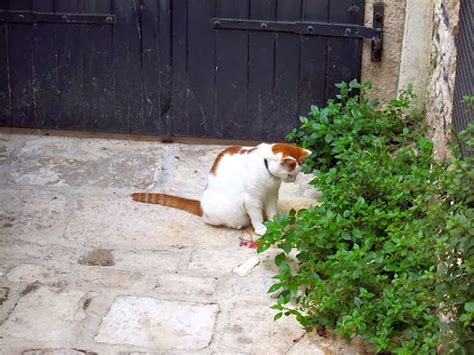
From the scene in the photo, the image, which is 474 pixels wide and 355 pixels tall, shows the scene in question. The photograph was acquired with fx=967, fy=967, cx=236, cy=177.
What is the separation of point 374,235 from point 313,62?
162 centimetres

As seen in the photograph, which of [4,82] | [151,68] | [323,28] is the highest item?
[323,28]

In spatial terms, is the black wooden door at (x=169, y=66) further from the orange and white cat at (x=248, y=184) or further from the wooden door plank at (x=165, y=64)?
the orange and white cat at (x=248, y=184)

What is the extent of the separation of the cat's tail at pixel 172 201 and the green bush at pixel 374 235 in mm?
628

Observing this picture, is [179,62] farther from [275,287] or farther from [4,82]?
[275,287]

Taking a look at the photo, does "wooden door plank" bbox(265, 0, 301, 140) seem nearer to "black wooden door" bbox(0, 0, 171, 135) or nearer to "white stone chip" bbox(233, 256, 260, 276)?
"black wooden door" bbox(0, 0, 171, 135)

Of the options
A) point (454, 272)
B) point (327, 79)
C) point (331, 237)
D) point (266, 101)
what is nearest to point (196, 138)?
point (266, 101)

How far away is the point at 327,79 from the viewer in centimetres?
543

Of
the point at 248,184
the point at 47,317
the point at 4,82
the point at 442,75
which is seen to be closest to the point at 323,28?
the point at 442,75

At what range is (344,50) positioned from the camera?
5.37m

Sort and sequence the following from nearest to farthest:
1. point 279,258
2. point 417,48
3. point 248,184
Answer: point 279,258
point 248,184
point 417,48

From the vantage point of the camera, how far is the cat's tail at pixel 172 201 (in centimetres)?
481

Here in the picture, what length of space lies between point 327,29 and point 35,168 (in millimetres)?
1773

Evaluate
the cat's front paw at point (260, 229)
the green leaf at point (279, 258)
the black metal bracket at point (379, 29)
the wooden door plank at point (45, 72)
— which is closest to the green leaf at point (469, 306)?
the green leaf at point (279, 258)

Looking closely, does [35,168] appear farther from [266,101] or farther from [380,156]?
[380,156]
